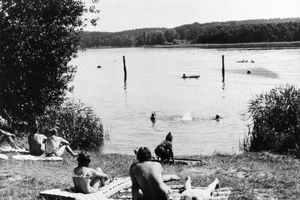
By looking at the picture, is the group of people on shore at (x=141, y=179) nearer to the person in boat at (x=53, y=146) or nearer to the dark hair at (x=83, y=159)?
the dark hair at (x=83, y=159)

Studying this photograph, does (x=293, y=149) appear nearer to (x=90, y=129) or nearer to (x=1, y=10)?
(x=90, y=129)

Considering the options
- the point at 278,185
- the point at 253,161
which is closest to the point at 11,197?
the point at 278,185

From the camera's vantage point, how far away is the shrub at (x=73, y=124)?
885 inches

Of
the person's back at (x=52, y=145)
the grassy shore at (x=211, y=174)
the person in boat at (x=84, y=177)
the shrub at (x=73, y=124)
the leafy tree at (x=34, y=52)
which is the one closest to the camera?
the person in boat at (x=84, y=177)

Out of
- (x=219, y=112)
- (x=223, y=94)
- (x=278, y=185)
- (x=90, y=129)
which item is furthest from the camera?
(x=223, y=94)

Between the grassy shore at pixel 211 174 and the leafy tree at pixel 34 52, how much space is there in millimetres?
6738

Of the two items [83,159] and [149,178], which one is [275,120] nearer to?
[83,159]

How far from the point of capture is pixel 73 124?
2294cm

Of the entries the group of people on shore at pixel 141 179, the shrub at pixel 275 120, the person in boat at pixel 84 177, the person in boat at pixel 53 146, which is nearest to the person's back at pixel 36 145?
the person in boat at pixel 53 146

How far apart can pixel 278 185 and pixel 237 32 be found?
486ft

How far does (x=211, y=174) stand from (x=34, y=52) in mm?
11038

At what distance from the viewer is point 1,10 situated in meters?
20.1

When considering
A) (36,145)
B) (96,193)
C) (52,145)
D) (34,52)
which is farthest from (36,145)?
(34,52)

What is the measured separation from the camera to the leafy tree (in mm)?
20047
